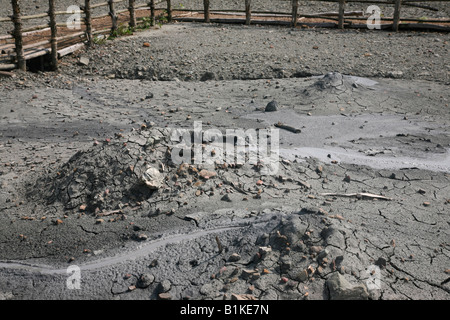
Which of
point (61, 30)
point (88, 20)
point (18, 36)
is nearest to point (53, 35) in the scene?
point (18, 36)

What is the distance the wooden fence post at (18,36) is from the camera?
817cm

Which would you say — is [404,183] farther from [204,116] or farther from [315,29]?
[315,29]

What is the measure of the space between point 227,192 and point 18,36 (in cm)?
614

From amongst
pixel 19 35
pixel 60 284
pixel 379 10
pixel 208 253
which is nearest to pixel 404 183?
pixel 208 253

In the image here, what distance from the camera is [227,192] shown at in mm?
4352

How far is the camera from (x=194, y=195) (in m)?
4.28

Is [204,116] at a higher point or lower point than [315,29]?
lower

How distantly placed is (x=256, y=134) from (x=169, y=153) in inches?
68.0

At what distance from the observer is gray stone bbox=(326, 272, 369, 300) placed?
9.67 feet

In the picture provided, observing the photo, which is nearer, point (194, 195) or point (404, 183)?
point (194, 195)

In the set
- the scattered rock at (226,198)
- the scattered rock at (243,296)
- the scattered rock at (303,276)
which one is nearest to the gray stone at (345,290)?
the scattered rock at (303,276)

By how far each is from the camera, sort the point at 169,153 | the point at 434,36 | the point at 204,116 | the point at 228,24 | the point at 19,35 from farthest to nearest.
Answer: the point at 228,24, the point at 434,36, the point at 19,35, the point at 204,116, the point at 169,153

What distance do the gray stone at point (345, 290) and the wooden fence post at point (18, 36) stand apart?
7648mm

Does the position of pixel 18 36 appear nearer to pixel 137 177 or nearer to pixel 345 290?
pixel 137 177
